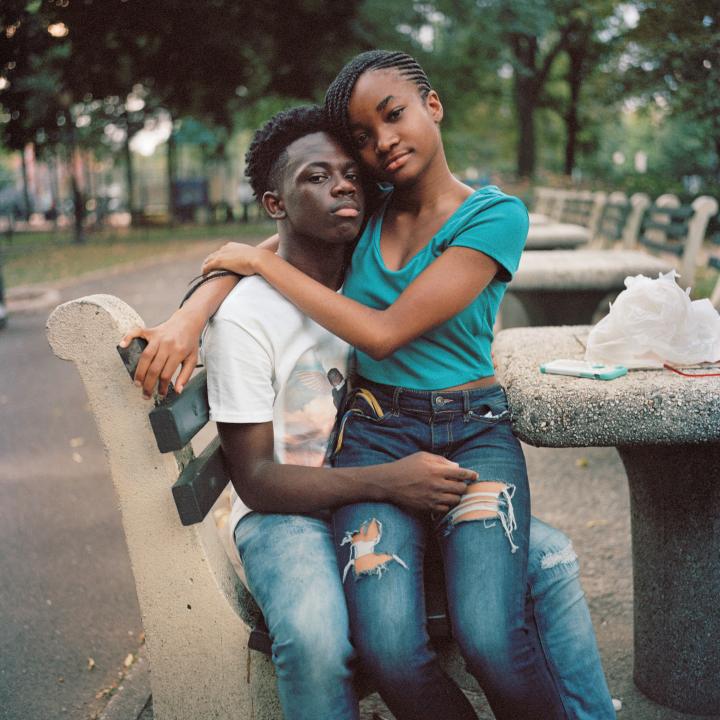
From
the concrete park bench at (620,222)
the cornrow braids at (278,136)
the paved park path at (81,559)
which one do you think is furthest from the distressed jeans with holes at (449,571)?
the concrete park bench at (620,222)

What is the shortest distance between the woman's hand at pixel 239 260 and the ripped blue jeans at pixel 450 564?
450 mm

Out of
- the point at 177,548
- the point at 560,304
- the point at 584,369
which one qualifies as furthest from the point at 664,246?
the point at 177,548

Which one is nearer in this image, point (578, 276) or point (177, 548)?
point (177, 548)

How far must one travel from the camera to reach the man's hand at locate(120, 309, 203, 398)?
196 cm

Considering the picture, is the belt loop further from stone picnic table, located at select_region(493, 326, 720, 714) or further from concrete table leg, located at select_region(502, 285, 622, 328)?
concrete table leg, located at select_region(502, 285, 622, 328)

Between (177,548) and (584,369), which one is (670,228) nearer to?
(584,369)

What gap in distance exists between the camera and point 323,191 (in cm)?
233

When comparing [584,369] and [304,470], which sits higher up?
[584,369]

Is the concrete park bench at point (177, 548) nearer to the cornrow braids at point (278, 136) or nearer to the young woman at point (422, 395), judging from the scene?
the young woman at point (422, 395)

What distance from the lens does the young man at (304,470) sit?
74.9 inches

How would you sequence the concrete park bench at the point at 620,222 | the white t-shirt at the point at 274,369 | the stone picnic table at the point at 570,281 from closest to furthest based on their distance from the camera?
the white t-shirt at the point at 274,369 < the stone picnic table at the point at 570,281 < the concrete park bench at the point at 620,222

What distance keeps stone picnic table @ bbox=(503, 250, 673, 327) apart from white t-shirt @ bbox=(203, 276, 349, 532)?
319 centimetres

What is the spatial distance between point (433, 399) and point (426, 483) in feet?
0.84

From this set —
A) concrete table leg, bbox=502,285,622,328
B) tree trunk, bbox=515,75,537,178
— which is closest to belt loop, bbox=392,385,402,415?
concrete table leg, bbox=502,285,622,328
